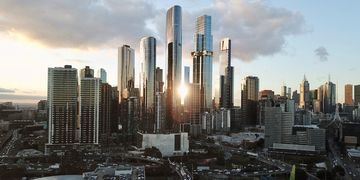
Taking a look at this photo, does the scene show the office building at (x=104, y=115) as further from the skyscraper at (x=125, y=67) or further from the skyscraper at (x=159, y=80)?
the skyscraper at (x=125, y=67)

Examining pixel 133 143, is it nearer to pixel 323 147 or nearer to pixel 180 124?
pixel 180 124

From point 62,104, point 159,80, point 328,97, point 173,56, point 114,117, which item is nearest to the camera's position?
point 62,104

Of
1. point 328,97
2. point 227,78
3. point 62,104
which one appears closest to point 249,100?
point 227,78

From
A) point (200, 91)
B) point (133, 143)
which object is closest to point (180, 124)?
point (200, 91)

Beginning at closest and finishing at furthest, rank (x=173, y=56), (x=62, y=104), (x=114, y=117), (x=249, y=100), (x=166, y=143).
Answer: (x=166, y=143) < (x=62, y=104) < (x=114, y=117) < (x=173, y=56) < (x=249, y=100)

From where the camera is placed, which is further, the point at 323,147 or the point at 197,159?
the point at 323,147

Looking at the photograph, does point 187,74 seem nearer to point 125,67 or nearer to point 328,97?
point 125,67
